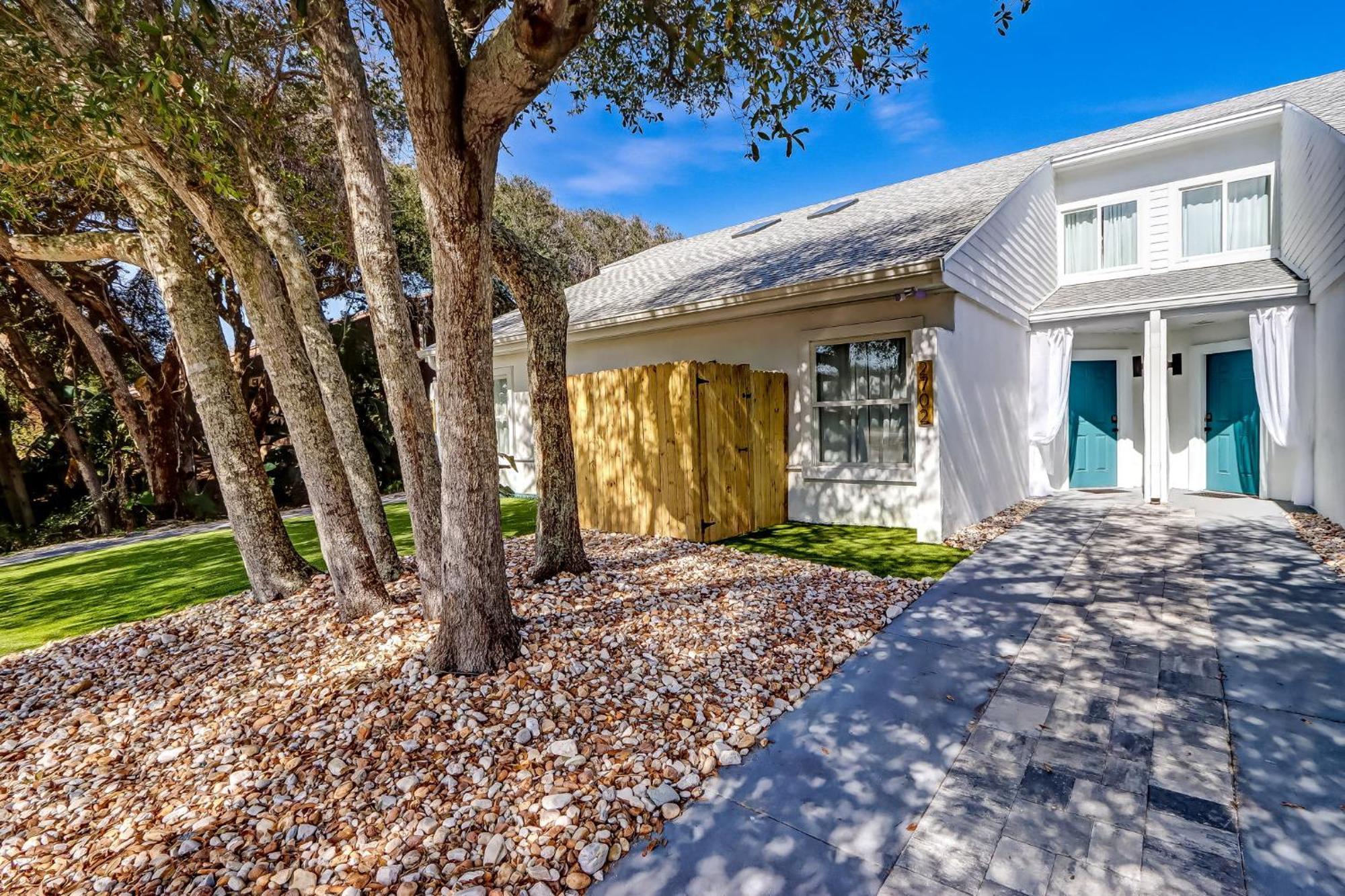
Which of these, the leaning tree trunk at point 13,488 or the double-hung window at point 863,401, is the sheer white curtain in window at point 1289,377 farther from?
the leaning tree trunk at point 13,488

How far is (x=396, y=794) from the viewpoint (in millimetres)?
2357

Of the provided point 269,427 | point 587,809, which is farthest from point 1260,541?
point 269,427

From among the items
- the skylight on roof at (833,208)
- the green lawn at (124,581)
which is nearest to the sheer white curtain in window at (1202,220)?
the skylight on roof at (833,208)

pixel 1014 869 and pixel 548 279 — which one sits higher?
pixel 548 279

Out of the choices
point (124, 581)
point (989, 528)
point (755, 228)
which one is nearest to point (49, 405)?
point (124, 581)

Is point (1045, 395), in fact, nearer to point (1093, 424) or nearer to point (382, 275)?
point (1093, 424)

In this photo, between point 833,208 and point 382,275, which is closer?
point 382,275

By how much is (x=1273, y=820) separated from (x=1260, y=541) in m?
5.44

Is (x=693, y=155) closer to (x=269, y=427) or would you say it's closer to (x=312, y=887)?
(x=312, y=887)

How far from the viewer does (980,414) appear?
7.35 metres

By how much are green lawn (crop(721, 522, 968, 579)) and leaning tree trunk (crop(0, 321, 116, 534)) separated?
11.0m

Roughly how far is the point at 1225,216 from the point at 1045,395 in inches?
142

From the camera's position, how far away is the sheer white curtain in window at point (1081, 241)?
389 inches

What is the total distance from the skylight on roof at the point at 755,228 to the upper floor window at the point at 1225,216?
670 centimetres
